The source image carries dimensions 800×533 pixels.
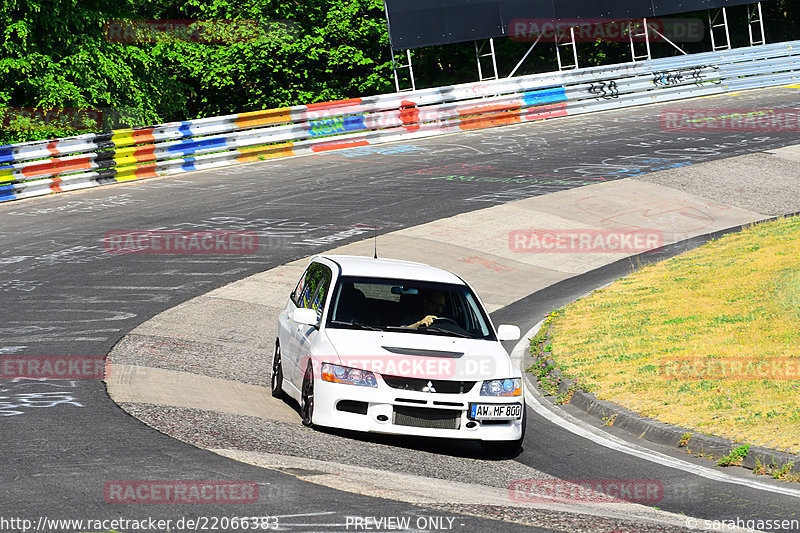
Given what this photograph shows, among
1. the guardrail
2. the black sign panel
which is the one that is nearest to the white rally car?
the guardrail

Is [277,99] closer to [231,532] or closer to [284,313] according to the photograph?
[284,313]

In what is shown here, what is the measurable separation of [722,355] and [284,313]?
5.25 metres

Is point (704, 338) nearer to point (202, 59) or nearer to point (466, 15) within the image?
point (466, 15)

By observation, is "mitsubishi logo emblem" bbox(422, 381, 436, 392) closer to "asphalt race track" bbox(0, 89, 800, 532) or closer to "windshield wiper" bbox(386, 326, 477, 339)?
"windshield wiper" bbox(386, 326, 477, 339)

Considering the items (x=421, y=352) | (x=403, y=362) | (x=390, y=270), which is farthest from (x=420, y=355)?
(x=390, y=270)

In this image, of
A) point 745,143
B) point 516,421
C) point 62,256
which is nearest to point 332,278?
point 516,421

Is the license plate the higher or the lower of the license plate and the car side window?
the lower

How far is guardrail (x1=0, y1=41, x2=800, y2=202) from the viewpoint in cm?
2481

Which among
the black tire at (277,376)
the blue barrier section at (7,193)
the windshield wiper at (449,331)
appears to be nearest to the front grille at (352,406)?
the windshield wiper at (449,331)

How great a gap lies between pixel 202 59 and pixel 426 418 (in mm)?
31583

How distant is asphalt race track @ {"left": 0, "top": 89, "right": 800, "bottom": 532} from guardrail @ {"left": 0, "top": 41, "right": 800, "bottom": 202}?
638 millimetres

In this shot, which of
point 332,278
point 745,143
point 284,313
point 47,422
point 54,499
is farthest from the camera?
point 745,143

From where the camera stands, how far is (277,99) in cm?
3888

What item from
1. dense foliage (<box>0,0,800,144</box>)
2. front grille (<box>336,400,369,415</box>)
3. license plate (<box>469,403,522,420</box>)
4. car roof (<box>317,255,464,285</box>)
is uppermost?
dense foliage (<box>0,0,800,144</box>)
